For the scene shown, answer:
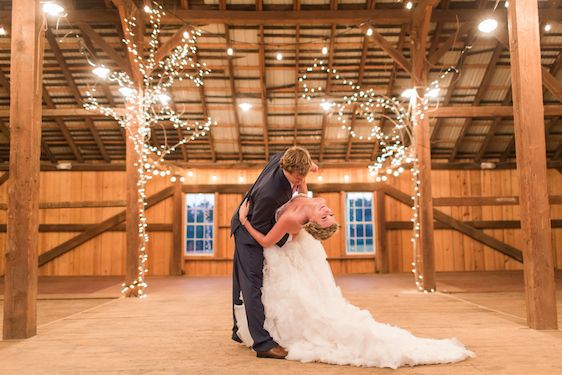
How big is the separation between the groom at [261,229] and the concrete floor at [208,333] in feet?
0.53

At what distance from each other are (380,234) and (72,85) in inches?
267

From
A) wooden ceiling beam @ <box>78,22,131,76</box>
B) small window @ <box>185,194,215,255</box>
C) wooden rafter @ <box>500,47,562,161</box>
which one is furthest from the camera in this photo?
small window @ <box>185,194,215,255</box>

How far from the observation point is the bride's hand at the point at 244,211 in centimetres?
314

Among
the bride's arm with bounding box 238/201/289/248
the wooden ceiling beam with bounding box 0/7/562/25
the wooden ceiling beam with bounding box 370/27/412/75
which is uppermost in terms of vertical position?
the wooden ceiling beam with bounding box 0/7/562/25

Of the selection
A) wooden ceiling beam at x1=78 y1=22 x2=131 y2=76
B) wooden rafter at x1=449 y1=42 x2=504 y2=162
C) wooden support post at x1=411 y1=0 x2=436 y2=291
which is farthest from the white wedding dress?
wooden rafter at x1=449 y1=42 x2=504 y2=162

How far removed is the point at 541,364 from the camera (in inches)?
106

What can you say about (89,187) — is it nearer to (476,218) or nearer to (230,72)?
(230,72)

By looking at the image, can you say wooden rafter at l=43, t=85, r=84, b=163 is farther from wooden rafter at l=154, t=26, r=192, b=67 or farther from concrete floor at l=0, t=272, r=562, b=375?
concrete floor at l=0, t=272, r=562, b=375

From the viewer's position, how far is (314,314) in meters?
2.90

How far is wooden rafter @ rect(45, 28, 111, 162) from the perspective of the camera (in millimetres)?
7816

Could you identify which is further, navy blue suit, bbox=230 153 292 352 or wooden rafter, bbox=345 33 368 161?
wooden rafter, bbox=345 33 368 161

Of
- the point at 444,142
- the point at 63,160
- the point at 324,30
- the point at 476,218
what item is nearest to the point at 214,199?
the point at 63,160

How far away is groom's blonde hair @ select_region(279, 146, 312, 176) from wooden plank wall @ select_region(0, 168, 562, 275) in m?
7.25

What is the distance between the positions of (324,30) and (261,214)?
5780mm
